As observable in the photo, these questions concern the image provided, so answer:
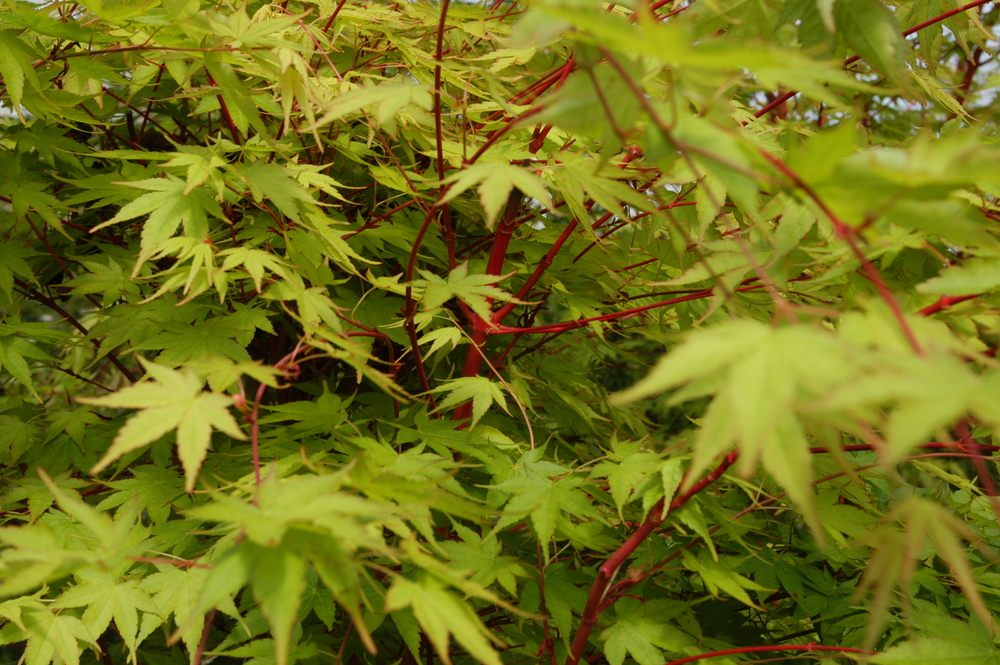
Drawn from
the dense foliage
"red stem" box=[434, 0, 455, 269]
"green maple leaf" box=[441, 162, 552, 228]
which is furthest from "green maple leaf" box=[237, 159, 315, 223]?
"green maple leaf" box=[441, 162, 552, 228]

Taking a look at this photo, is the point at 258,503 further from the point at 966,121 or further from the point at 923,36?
the point at 966,121

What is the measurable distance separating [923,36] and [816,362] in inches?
44.1

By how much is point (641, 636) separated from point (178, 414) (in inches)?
30.9

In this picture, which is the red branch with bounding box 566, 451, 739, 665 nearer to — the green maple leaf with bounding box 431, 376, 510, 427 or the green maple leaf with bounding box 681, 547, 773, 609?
the green maple leaf with bounding box 681, 547, 773, 609

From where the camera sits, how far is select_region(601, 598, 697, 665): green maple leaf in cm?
108

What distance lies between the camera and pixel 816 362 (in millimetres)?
536

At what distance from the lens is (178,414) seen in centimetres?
74

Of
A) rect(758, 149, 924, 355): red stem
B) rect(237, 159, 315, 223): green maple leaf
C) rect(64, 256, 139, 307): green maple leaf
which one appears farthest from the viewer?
rect(64, 256, 139, 307): green maple leaf

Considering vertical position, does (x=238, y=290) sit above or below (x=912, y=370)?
below

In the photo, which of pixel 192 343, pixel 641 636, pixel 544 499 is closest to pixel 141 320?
pixel 192 343

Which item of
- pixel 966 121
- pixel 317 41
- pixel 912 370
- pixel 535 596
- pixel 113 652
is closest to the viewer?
pixel 912 370

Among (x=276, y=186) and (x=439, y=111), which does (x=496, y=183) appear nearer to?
(x=439, y=111)

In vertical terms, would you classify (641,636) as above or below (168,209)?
below

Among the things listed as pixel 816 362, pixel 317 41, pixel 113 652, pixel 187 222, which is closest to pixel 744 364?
pixel 816 362
